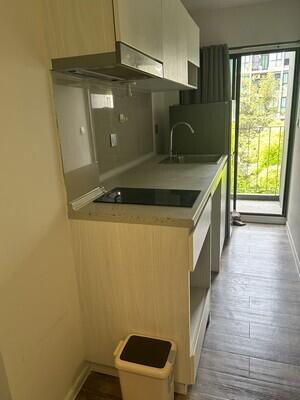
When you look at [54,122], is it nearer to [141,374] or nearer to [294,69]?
[141,374]

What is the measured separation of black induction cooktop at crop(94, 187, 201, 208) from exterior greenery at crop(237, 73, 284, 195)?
2538mm

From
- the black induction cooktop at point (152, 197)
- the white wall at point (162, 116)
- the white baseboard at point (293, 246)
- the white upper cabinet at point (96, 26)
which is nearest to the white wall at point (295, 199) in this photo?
the white baseboard at point (293, 246)

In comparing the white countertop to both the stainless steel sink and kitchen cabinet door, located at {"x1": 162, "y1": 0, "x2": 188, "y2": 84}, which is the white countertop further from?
kitchen cabinet door, located at {"x1": 162, "y1": 0, "x2": 188, "y2": 84}

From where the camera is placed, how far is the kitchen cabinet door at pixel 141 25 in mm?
1171

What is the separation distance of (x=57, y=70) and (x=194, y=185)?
100cm

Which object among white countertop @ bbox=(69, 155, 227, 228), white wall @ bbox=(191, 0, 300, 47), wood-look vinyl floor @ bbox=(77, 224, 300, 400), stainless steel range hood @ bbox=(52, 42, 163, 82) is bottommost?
wood-look vinyl floor @ bbox=(77, 224, 300, 400)

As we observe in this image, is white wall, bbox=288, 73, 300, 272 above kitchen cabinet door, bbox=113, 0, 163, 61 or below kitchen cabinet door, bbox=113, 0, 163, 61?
below

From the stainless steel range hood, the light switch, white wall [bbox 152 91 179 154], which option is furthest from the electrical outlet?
white wall [bbox 152 91 179 154]

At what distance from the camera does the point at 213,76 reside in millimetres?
3219

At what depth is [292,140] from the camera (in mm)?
3467

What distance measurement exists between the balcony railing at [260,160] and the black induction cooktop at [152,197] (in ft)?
8.70

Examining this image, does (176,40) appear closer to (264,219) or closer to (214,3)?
(214,3)

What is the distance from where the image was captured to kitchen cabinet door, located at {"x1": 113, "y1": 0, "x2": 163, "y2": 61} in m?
1.17

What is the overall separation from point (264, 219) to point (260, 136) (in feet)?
3.77
